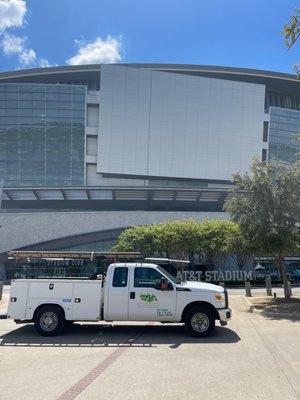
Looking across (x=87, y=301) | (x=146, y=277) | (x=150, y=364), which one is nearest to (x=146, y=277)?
(x=146, y=277)

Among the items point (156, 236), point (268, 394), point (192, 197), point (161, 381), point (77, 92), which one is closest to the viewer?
point (268, 394)

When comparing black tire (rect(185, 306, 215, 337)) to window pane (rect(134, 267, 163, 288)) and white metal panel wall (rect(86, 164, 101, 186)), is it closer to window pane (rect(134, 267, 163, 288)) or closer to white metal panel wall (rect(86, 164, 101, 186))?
window pane (rect(134, 267, 163, 288))

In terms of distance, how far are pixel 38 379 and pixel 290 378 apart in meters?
4.13

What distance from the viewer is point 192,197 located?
7675 centimetres

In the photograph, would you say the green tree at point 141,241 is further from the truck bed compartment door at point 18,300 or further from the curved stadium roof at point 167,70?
the curved stadium roof at point 167,70

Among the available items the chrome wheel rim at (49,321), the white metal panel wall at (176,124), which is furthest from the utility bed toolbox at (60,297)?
the white metal panel wall at (176,124)

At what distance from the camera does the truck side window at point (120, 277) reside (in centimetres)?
1255

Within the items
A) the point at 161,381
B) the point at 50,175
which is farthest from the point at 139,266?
the point at 50,175

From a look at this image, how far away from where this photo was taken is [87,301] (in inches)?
490

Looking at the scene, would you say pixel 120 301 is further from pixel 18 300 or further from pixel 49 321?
pixel 18 300

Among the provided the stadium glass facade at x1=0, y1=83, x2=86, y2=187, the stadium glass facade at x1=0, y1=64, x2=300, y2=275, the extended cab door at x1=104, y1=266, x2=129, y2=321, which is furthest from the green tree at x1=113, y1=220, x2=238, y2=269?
the stadium glass facade at x1=0, y1=83, x2=86, y2=187

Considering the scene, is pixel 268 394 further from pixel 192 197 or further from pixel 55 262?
pixel 192 197

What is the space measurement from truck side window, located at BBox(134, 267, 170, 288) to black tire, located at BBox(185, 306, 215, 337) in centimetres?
116

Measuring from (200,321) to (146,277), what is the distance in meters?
1.79
